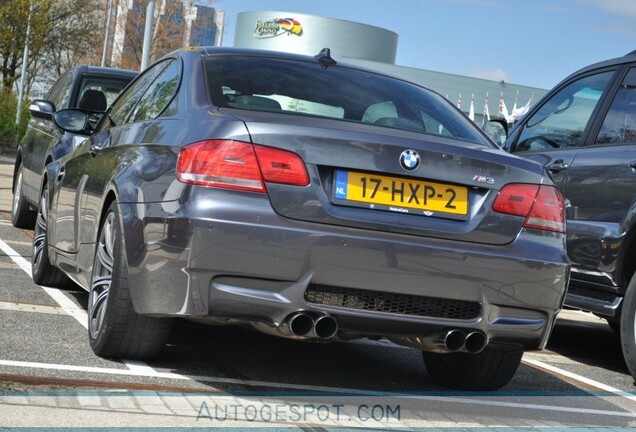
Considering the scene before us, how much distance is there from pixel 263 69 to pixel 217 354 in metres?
1.43

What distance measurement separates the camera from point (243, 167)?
4711 millimetres

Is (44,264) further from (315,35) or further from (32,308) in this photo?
(315,35)

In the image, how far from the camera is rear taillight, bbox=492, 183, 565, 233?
16.7 ft

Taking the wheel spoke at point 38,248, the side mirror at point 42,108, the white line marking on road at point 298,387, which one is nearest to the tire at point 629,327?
the white line marking on road at point 298,387

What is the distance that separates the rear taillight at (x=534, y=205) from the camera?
508 centimetres

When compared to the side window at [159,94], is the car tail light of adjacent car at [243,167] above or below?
below

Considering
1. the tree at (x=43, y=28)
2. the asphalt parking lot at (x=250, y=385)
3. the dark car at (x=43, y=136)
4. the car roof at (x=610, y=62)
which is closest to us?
the asphalt parking lot at (x=250, y=385)

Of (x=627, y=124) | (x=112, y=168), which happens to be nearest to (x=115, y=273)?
(x=112, y=168)

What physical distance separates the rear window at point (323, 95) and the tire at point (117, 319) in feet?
2.59

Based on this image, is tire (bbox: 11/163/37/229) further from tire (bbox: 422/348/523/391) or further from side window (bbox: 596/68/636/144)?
tire (bbox: 422/348/523/391)

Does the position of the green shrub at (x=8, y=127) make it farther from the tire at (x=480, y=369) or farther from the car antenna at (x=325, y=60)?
the tire at (x=480, y=369)

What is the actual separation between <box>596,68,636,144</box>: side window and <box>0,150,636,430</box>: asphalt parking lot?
1.45 m

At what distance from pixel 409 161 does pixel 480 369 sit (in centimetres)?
136

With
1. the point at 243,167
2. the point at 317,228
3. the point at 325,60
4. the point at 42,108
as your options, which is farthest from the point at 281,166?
the point at 42,108
